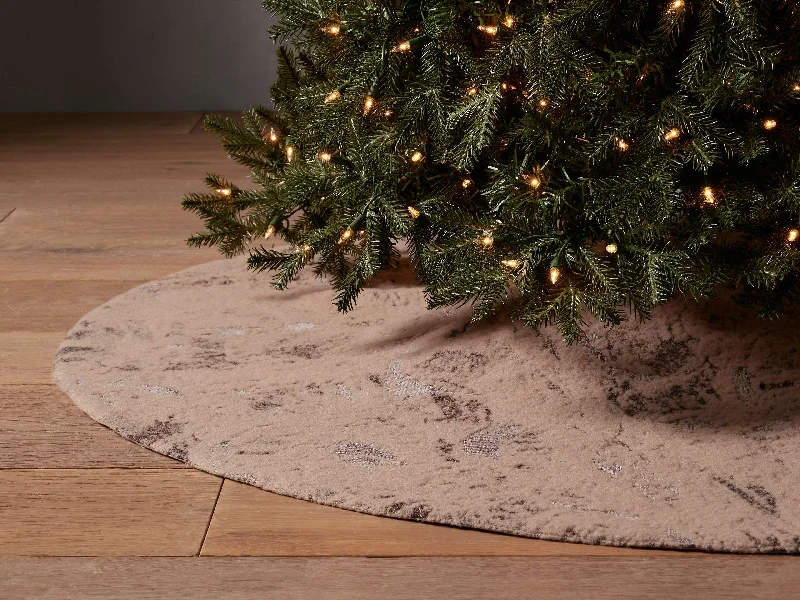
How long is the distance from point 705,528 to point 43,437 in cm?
83

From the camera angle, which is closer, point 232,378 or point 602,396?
point 602,396

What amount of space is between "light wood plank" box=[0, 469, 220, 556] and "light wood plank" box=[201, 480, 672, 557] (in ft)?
0.11

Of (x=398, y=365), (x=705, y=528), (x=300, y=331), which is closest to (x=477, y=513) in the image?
(x=705, y=528)

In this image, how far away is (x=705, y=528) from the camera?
1077mm

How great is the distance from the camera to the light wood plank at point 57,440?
48.9 inches

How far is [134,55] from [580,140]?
2710mm

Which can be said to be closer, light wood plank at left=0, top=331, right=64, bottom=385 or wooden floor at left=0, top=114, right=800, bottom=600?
wooden floor at left=0, top=114, right=800, bottom=600

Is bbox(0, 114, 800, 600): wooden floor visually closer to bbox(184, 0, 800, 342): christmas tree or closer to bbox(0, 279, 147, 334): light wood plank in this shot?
bbox(0, 279, 147, 334): light wood plank

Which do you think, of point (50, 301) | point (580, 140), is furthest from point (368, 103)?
point (50, 301)

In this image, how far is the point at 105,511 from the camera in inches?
44.8

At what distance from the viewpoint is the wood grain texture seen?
0.99 meters

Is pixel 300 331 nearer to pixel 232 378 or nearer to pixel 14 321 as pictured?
pixel 232 378

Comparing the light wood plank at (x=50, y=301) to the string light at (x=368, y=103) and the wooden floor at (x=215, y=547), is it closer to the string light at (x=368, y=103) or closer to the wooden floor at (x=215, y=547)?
the wooden floor at (x=215, y=547)

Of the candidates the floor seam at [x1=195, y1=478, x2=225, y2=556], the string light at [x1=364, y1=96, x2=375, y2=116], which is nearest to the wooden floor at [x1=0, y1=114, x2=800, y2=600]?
the floor seam at [x1=195, y1=478, x2=225, y2=556]
